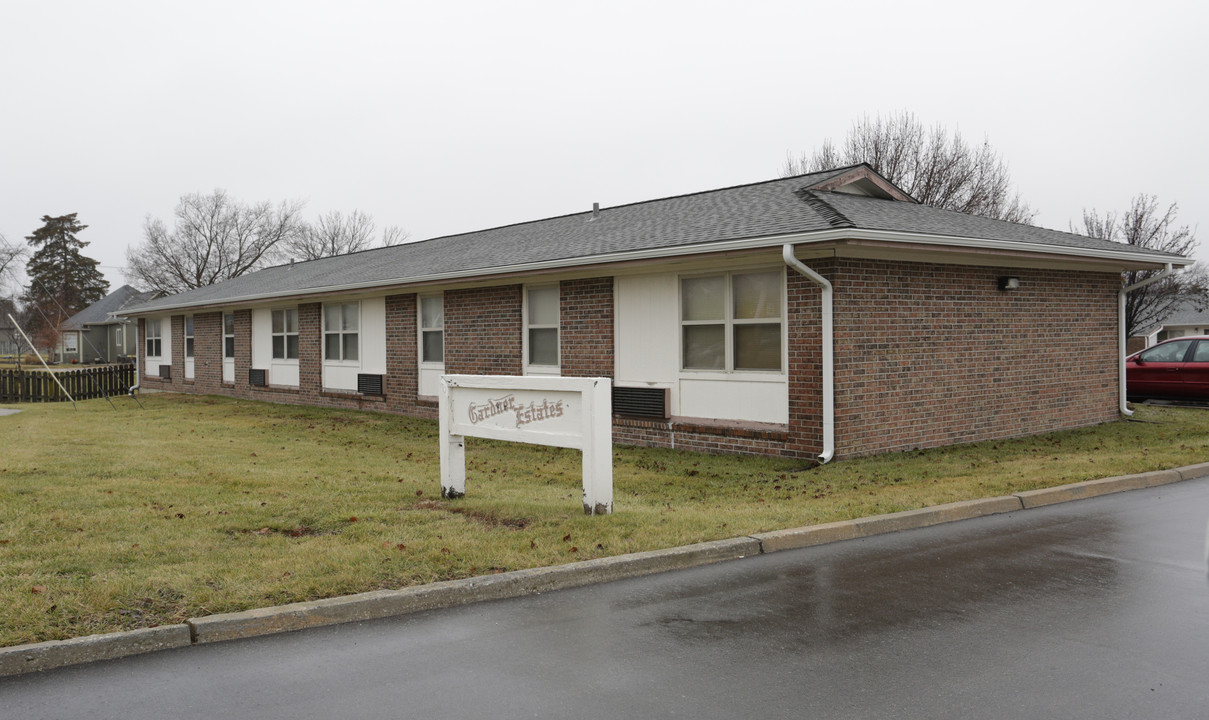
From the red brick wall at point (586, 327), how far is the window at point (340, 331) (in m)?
7.39

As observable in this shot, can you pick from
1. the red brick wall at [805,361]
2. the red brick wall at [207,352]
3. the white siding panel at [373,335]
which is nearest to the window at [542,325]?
the red brick wall at [805,361]

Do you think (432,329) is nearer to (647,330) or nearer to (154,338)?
(647,330)

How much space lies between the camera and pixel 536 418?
26.4 ft

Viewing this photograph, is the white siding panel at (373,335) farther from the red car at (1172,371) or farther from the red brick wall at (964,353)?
the red car at (1172,371)

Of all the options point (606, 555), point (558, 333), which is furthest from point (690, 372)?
point (606, 555)

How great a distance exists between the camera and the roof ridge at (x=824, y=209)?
10797mm

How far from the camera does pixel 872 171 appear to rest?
15.0 metres

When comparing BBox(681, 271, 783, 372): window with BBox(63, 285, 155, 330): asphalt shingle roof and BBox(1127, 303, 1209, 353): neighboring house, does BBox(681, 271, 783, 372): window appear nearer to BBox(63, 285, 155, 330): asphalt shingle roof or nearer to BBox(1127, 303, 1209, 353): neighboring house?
BBox(1127, 303, 1209, 353): neighboring house

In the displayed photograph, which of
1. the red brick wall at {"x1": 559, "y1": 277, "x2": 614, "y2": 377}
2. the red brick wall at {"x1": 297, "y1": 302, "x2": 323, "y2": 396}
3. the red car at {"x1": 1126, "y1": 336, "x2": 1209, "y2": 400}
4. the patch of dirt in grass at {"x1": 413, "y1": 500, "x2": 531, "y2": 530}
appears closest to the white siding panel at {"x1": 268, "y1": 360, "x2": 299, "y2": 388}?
the red brick wall at {"x1": 297, "y1": 302, "x2": 323, "y2": 396}

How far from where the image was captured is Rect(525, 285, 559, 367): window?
14914 millimetres

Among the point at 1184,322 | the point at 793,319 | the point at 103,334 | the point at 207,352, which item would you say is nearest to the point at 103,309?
the point at 103,334

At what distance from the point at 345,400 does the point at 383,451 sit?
754 cm

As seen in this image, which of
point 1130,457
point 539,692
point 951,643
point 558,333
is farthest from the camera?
point 558,333

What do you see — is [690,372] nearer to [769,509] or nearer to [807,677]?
[769,509]
